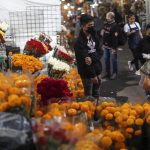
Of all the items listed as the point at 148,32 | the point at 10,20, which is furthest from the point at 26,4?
the point at 148,32

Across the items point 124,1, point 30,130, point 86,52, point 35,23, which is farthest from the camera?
point 124,1

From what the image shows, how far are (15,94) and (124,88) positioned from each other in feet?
25.1

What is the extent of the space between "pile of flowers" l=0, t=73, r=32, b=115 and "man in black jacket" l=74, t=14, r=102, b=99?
3549 mm

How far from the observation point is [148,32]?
851 centimetres

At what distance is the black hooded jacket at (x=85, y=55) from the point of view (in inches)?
249

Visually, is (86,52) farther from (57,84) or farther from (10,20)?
(57,84)

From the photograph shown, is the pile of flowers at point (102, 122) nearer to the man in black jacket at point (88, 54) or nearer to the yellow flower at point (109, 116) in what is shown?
the yellow flower at point (109, 116)

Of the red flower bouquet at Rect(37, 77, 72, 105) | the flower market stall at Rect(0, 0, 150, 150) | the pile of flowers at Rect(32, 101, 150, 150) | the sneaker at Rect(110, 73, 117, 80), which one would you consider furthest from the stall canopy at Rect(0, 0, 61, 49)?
the pile of flowers at Rect(32, 101, 150, 150)

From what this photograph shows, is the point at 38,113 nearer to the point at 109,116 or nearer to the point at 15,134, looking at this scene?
the point at 109,116

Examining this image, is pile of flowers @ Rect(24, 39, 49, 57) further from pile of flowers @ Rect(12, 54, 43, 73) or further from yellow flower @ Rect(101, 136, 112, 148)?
yellow flower @ Rect(101, 136, 112, 148)

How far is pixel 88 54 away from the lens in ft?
21.1

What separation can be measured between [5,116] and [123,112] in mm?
982

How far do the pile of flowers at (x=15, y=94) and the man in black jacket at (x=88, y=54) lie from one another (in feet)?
11.6

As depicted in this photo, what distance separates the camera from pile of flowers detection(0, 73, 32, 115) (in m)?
2.41
